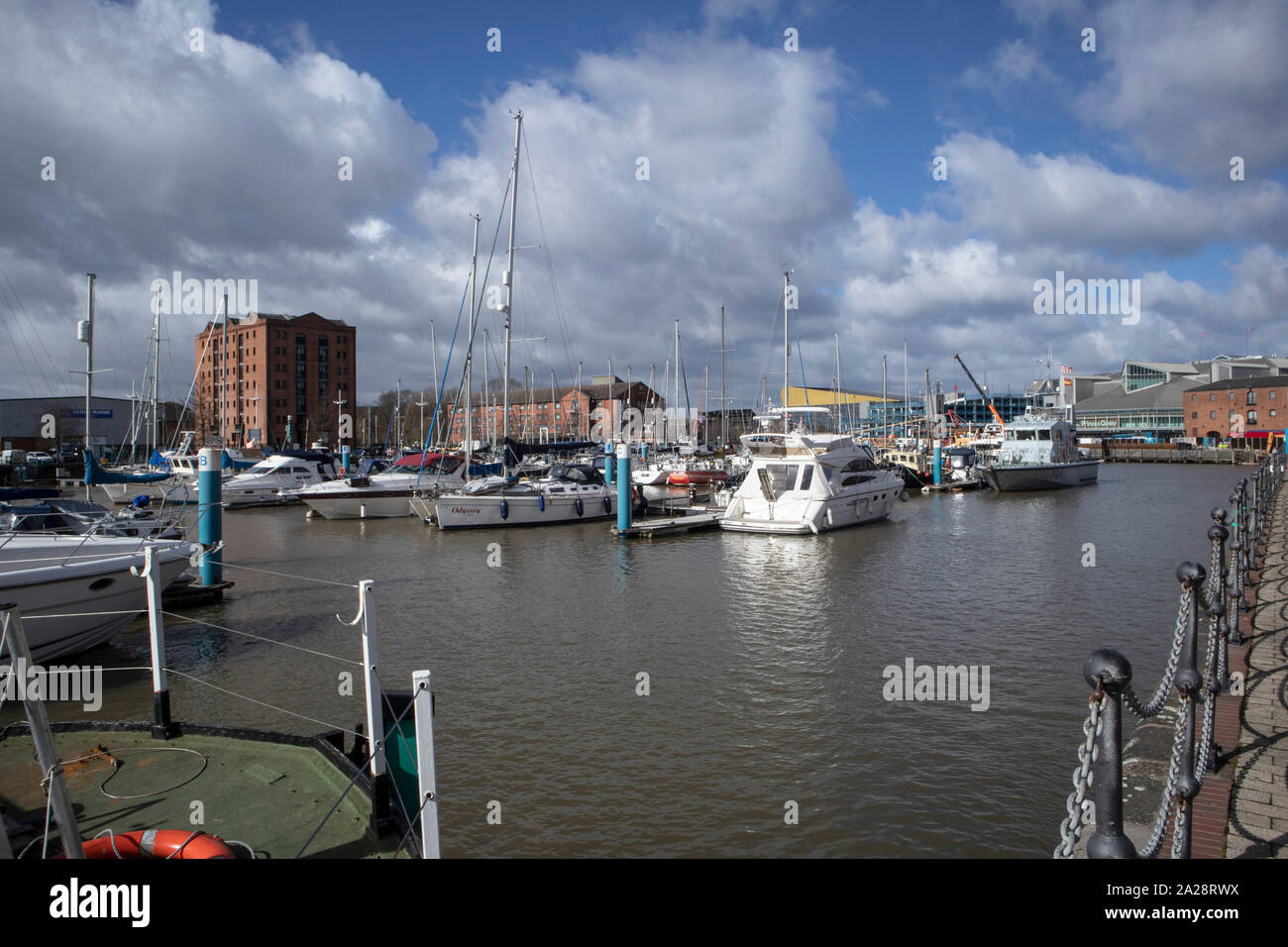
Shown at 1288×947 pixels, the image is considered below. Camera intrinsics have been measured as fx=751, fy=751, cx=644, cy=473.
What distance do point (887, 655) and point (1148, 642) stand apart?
14.0ft

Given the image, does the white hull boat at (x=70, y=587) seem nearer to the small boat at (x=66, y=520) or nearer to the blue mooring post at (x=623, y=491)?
the small boat at (x=66, y=520)

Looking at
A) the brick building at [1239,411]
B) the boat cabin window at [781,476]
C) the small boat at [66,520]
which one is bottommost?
the small boat at [66,520]

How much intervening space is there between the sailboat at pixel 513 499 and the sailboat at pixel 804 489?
20.3 feet

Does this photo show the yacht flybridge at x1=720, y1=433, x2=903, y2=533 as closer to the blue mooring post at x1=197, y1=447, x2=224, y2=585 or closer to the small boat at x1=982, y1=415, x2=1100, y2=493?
the blue mooring post at x1=197, y1=447, x2=224, y2=585

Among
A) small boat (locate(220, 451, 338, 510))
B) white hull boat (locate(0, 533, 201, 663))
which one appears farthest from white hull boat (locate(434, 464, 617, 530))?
white hull boat (locate(0, 533, 201, 663))

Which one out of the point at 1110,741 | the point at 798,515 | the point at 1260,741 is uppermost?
the point at 1110,741

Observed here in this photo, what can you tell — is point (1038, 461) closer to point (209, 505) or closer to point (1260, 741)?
point (1260, 741)

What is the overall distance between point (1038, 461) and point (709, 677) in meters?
43.2

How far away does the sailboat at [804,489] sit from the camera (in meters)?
26.6

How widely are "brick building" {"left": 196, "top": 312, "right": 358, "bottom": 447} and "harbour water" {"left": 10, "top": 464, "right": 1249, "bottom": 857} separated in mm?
83129

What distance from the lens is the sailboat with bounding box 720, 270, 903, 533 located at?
26.6 meters

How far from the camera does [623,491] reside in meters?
26.1

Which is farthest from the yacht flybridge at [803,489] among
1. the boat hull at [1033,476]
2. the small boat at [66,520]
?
the small boat at [66,520]

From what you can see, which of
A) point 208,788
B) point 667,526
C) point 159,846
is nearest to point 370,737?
point 159,846
